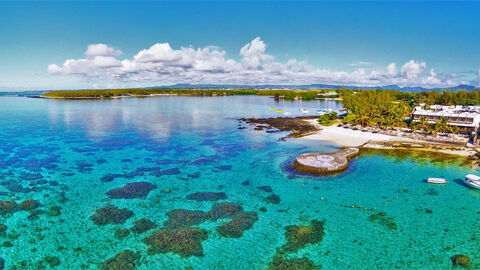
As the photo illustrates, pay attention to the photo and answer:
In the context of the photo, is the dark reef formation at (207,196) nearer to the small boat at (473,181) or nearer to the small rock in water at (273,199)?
the small rock in water at (273,199)

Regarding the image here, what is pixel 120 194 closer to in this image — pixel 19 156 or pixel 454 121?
pixel 19 156

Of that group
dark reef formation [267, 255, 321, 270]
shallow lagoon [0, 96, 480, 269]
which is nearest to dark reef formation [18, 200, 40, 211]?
shallow lagoon [0, 96, 480, 269]

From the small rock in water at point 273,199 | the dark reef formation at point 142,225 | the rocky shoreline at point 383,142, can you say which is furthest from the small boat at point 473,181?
the dark reef formation at point 142,225

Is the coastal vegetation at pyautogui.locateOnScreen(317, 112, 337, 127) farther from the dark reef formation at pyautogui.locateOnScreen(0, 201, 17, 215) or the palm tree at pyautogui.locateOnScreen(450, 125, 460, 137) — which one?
the dark reef formation at pyautogui.locateOnScreen(0, 201, 17, 215)

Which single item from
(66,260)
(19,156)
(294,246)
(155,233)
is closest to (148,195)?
(155,233)

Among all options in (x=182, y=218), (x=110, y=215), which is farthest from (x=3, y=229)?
(x=182, y=218)

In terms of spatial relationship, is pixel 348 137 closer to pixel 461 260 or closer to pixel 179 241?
pixel 461 260
